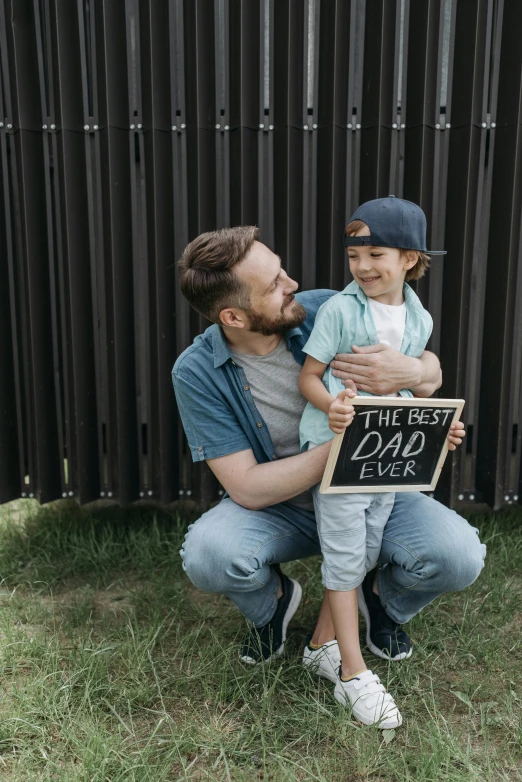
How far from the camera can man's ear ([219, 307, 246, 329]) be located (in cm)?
258

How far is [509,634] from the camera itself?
117 inches

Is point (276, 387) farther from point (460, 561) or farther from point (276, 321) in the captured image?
point (460, 561)

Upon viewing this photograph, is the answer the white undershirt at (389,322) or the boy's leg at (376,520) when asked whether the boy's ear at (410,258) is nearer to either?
the white undershirt at (389,322)

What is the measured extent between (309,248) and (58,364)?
1.33m

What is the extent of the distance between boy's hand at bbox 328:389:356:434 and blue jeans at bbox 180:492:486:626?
0.55 meters

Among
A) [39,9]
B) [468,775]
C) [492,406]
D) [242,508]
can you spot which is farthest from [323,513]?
[39,9]

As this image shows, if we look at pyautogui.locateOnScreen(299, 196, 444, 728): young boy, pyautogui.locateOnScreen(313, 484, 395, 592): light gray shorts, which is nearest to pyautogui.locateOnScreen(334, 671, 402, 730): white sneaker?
pyautogui.locateOnScreen(299, 196, 444, 728): young boy

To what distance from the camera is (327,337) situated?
2447mm

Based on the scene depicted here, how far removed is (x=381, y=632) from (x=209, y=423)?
3.26 feet

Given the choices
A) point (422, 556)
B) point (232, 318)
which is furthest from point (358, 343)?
point (422, 556)

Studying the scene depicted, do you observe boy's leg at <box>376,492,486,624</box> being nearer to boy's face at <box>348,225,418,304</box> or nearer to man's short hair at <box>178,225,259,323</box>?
boy's face at <box>348,225,418,304</box>

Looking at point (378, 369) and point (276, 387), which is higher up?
point (378, 369)

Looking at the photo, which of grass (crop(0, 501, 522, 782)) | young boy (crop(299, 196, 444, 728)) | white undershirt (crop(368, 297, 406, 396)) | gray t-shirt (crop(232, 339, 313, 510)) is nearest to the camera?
grass (crop(0, 501, 522, 782))

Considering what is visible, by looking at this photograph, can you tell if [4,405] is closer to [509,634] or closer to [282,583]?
[282,583]
